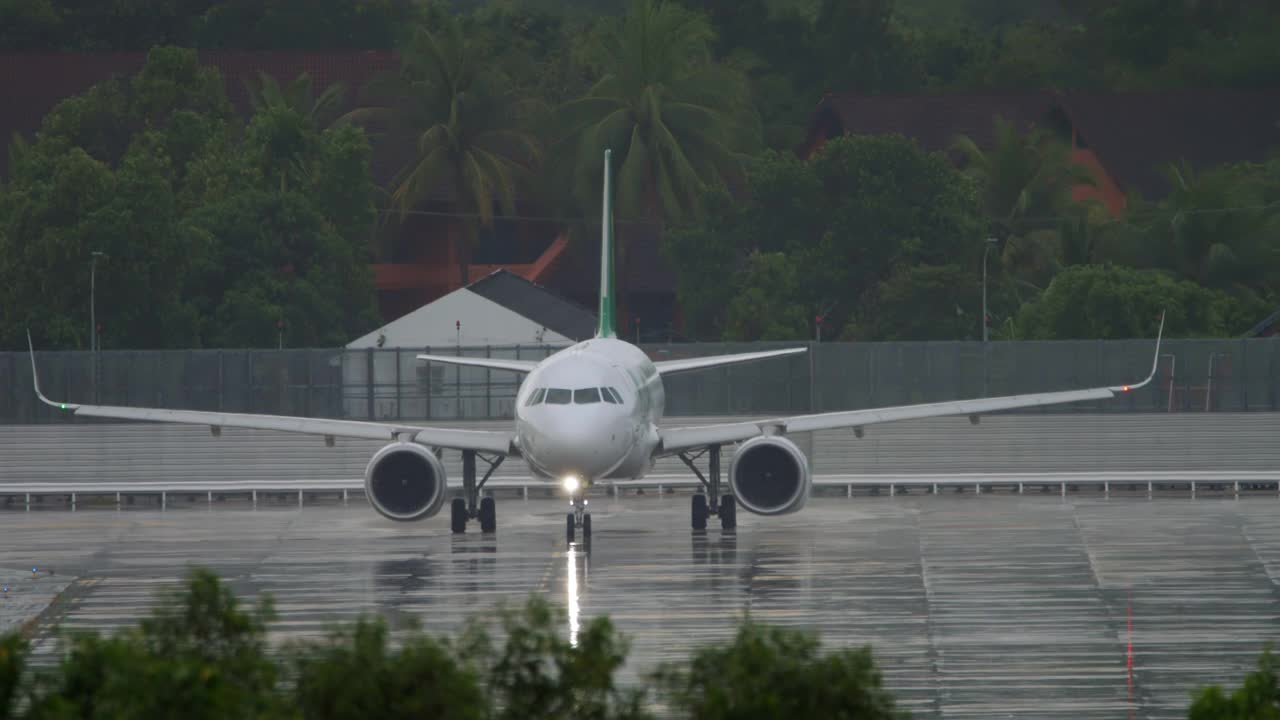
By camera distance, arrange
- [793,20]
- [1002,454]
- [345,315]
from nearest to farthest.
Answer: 1. [1002,454]
2. [345,315]
3. [793,20]

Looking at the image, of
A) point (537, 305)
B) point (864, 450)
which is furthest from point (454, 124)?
point (864, 450)

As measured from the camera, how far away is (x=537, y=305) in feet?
213

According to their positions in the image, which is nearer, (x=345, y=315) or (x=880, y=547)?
(x=880, y=547)

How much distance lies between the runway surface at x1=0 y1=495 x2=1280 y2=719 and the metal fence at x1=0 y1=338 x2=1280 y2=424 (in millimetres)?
6894

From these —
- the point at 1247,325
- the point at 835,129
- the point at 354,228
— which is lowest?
the point at 1247,325

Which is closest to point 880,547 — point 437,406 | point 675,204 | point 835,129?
point 437,406

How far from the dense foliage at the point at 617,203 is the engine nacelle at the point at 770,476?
27.6 m

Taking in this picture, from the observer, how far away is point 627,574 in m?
25.9

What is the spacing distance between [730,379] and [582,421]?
17313 mm

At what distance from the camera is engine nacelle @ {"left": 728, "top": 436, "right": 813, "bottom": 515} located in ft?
99.2

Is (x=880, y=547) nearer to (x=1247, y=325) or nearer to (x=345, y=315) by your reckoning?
(x=1247, y=325)

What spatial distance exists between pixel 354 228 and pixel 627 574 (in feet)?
165

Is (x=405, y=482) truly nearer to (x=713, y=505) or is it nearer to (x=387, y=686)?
(x=713, y=505)

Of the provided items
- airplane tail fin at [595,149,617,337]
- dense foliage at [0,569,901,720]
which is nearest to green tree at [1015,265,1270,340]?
airplane tail fin at [595,149,617,337]
